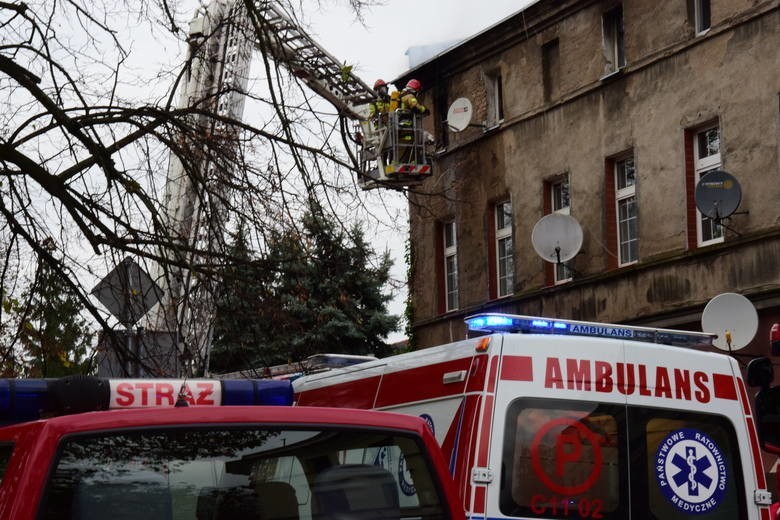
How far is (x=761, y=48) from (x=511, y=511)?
1590 centimetres

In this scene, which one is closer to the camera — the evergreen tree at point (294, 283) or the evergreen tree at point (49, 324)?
the evergreen tree at point (49, 324)

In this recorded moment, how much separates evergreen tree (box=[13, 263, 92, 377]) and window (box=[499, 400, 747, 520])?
6500mm

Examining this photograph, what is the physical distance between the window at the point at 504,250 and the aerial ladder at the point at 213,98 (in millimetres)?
14146

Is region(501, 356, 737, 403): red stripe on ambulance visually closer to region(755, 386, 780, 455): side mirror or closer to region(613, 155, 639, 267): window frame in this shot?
region(755, 386, 780, 455): side mirror

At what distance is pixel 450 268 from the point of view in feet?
97.9

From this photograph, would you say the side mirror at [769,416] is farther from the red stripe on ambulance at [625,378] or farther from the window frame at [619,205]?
the window frame at [619,205]

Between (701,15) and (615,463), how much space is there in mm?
16935

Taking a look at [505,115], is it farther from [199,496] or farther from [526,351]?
[199,496]

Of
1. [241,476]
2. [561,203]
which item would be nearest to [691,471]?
[241,476]

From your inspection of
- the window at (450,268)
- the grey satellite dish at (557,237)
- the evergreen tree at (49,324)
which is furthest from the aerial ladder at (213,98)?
the window at (450,268)

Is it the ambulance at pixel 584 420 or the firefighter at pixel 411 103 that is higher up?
the firefighter at pixel 411 103

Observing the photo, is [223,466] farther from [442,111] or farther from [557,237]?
[442,111]

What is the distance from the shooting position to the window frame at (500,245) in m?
27.5

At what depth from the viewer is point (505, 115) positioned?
27812mm
